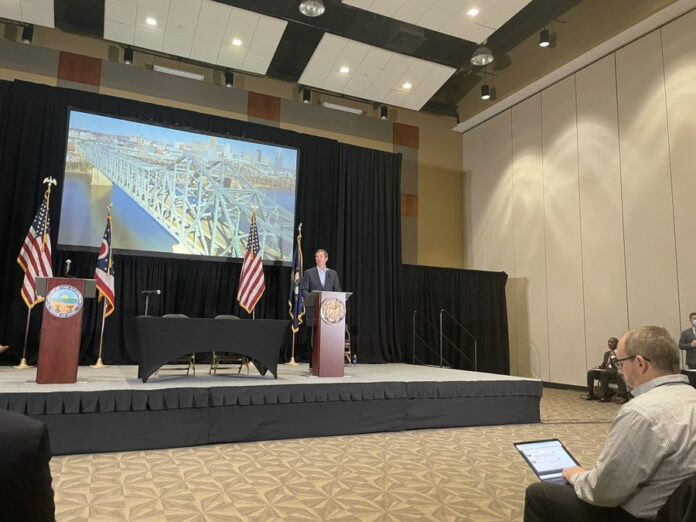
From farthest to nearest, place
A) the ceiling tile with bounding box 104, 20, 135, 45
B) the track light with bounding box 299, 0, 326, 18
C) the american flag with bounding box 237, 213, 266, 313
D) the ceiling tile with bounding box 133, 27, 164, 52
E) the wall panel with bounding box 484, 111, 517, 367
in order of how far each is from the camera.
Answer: the wall panel with bounding box 484, 111, 517, 367 < the ceiling tile with bounding box 133, 27, 164, 52 < the ceiling tile with bounding box 104, 20, 135, 45 < the american flag with bounding box 237, 213, 266, 313 < the track light with bounding box 299, 0, 326, 18

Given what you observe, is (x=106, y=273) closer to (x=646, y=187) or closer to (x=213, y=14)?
(x=213, y=14)

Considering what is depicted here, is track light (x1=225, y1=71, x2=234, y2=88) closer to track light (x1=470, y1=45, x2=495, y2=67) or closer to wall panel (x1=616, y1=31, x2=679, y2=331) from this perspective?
track light (x1=470, y1=45, x2=495, y2=67)

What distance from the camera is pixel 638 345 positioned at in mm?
A: 1522

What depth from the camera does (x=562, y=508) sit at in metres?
1.54

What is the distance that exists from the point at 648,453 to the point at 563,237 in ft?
26.0

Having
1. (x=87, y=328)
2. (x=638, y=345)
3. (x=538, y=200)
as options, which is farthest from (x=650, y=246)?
(x=87, y=328)

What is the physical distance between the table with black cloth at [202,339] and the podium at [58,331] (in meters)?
0.48

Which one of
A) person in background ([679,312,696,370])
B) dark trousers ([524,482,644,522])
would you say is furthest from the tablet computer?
person in background ([679,312,696,370])

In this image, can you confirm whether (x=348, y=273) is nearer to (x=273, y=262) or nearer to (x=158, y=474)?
(x=273, y=262)

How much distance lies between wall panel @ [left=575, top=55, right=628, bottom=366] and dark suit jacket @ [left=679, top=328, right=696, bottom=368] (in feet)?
4.02

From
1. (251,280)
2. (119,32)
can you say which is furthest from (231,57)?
(251,280)

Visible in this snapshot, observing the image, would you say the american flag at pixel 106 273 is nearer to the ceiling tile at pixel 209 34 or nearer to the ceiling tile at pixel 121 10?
the ceiling tile at pixel 121 10

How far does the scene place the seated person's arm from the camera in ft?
4.33

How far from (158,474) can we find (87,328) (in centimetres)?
470
